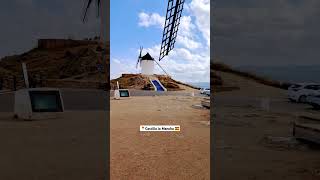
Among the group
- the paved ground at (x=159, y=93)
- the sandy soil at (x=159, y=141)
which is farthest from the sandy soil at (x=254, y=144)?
the paved ground at (x=159, y=93)

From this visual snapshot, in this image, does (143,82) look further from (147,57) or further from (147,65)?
(147,57)

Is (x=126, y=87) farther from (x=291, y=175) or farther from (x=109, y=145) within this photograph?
(x=291, y=175)

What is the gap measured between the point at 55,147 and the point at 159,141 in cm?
148

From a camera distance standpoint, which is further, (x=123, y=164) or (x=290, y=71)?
(x=290, y=71)

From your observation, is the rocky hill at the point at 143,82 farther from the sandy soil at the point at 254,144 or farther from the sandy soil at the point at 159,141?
the sandy soil at the point at 254,144

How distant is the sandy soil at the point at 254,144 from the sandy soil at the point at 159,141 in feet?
0.97

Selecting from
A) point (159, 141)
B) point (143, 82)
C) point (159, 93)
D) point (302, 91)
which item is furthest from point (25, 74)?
point (302, 91)

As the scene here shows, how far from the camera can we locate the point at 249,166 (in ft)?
18.3

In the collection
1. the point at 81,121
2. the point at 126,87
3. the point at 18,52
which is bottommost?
the point at 81,121

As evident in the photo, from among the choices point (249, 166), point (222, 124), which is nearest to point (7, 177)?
point (249, 166)

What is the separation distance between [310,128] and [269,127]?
174cm

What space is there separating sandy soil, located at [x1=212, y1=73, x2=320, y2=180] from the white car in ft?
3.92

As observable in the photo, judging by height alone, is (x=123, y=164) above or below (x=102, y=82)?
below

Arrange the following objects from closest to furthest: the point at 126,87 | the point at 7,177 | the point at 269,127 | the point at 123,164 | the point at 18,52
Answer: the point at 7,177 < the point at 123,164 < the point at 18,52 < the point at 126,87 < the point at 269,127
